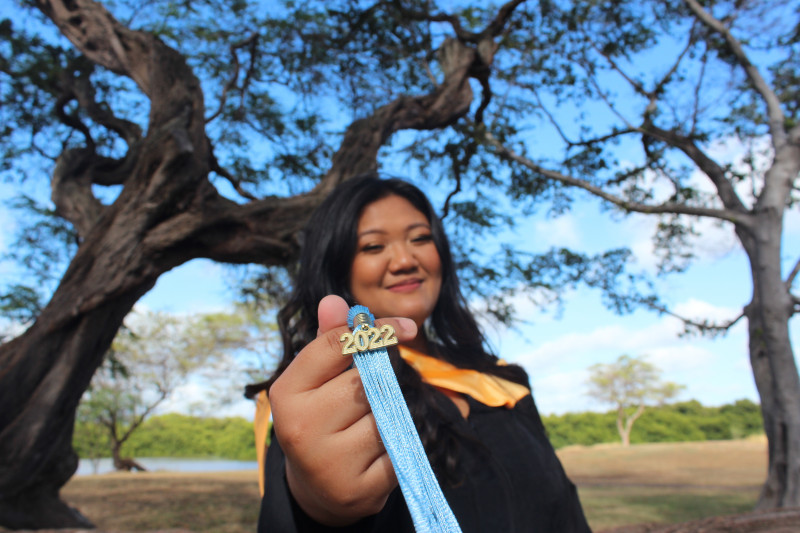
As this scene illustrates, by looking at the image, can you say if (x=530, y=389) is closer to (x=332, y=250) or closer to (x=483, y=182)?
(x=332, y=250)

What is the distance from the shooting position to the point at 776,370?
4477 mm

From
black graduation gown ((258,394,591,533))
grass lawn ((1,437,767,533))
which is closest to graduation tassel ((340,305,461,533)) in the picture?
black graduation gown ((258,394,591,533))

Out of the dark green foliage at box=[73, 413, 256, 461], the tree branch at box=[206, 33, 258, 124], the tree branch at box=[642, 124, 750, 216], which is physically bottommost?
the dark green foliage at box=[73, 413, 256, 461]

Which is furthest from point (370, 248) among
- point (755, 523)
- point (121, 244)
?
point (121, 244)

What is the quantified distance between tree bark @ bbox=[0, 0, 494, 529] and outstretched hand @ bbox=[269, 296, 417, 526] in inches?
141

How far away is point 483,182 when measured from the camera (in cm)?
649

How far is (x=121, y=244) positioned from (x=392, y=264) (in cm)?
300

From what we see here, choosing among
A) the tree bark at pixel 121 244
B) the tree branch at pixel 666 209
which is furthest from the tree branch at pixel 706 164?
the tree bark at pixel 121 244

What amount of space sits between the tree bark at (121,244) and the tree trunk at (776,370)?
348 centimetres

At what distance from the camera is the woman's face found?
1.50 meters

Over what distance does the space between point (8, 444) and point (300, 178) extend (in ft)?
13.5

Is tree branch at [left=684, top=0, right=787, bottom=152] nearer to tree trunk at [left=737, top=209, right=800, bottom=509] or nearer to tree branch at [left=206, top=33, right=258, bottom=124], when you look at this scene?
tree trunk at [left=737, top=209, right=800, bottom=509]

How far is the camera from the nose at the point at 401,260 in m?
1.50

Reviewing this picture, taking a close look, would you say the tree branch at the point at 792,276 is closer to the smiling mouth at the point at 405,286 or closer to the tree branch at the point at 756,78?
the tree branch at the point at 756,78
